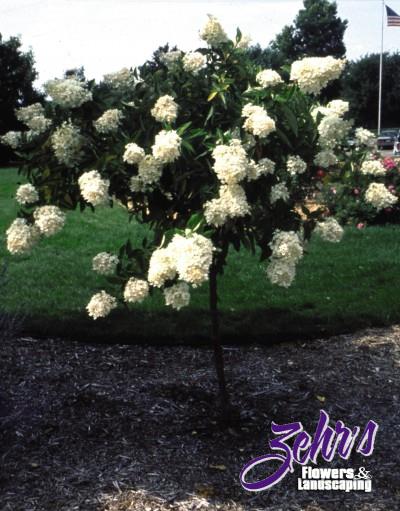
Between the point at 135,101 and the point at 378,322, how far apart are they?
3044 millimetres

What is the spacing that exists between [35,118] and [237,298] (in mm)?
Result: 2957

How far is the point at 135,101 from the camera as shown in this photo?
330cm

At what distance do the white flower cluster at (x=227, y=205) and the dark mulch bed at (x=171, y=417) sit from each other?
1267 mm

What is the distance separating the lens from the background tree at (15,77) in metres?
27.0

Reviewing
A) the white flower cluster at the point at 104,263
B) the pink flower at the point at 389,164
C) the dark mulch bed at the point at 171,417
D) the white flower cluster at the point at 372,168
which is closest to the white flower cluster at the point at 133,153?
the white flower cluster at the point at 104,263

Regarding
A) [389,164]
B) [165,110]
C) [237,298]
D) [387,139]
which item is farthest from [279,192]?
[387,139]

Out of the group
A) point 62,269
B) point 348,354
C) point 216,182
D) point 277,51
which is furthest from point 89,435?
point 277,51

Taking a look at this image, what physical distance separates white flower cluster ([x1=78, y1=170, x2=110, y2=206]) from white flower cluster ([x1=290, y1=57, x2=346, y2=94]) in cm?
92

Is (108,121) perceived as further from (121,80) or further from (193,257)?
(193,257)

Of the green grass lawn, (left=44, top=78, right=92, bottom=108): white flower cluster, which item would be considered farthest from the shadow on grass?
(left=44, top=78, right=92, bottom=108): white flower cluster

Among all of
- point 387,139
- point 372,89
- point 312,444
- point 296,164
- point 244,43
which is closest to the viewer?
point 296,164

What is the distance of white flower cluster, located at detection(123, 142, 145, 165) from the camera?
9.64 ft

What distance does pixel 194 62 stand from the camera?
329 centimetres

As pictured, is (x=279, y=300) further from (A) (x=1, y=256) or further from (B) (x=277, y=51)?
(B) (x=277, y=51)
